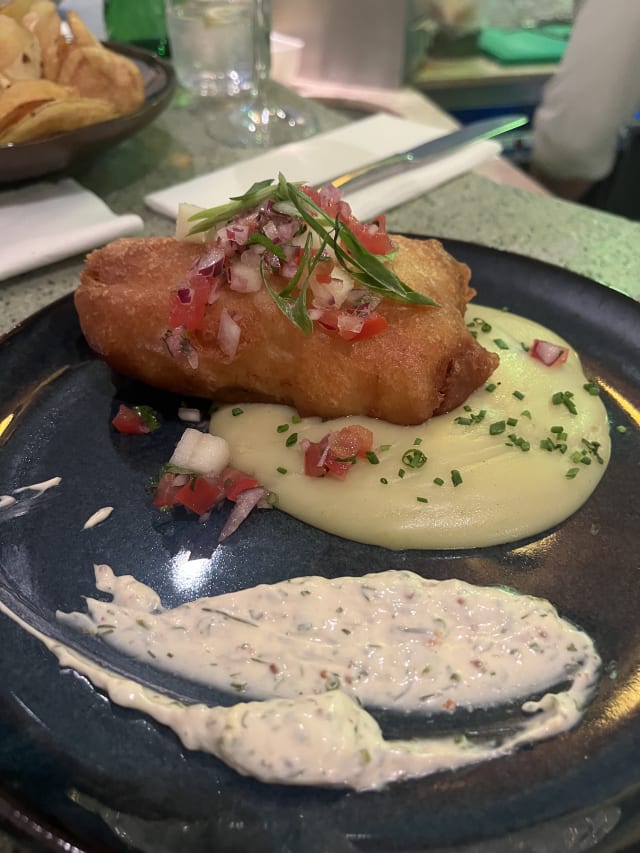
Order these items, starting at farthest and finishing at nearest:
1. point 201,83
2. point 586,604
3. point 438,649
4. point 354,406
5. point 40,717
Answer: point 201,83 → point 354,406 → point 586,604 → point 438,649 → point 40,717

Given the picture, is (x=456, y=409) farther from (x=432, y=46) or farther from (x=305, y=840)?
(x=432, y=46)

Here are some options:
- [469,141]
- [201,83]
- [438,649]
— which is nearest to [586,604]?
[438,649]

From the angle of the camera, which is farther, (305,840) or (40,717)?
(40,717)

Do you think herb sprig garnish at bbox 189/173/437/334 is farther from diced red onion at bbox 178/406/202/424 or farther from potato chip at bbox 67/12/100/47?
potato chip at bbox 67/12/100/47

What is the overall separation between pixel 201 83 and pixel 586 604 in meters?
3.68

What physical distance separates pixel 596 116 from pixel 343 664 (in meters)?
4.24

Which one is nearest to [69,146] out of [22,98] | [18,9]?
[22,98]

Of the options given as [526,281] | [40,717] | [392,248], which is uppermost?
[392,248]

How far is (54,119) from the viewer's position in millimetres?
2477

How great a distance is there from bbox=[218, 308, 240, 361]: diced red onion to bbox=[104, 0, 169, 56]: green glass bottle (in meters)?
3.26

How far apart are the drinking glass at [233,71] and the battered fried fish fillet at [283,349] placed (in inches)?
78.7

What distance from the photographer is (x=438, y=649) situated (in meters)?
1.30

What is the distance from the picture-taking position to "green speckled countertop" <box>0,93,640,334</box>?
249 cm

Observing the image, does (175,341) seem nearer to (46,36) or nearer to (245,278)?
(245,278)
